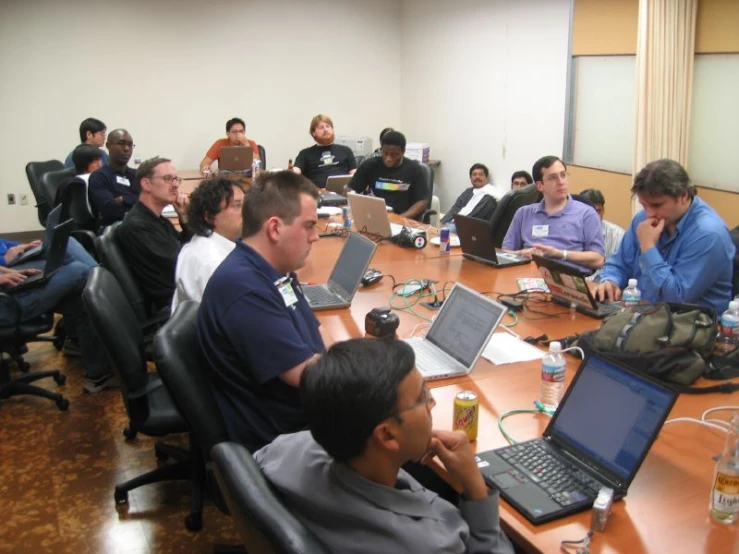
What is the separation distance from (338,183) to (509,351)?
12.1 ft

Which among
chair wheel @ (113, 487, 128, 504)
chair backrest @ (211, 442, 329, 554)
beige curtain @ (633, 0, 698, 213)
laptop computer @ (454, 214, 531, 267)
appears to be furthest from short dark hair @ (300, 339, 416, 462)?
beige curtain @ (633, 0, 698, 213)

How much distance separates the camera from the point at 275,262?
1.96 m

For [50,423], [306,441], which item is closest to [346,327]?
[306,441]

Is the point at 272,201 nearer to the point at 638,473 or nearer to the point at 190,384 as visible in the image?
the point at 190,384

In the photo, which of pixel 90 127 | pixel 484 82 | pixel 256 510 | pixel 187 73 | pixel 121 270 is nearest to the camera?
pixel 256 510

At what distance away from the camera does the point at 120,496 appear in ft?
8.86

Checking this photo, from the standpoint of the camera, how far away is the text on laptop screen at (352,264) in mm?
2920

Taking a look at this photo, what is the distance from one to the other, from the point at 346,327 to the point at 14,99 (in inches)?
243

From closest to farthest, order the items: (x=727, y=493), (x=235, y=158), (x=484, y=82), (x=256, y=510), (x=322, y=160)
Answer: (x=256, y=510) → (x=727, y=493) → (x=322, y=160) → (x=235, y=158) → (x=484, y=82)

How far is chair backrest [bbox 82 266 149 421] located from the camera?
2.25 m

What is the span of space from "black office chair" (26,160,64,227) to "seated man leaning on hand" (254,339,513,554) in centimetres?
466

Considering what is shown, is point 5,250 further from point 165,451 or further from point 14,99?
point 14,99

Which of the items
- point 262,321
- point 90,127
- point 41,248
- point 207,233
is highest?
point 90,127

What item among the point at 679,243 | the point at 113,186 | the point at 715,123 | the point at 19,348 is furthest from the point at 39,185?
the point at 715,123
